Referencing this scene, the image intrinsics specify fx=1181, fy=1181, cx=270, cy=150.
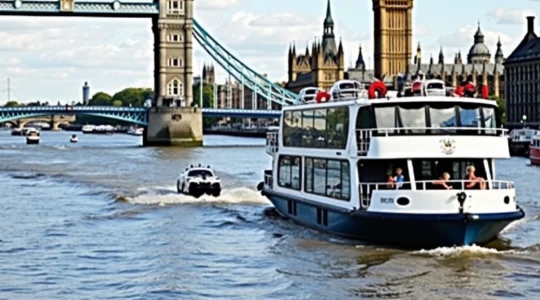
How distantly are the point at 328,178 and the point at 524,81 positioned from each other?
88.6 meters

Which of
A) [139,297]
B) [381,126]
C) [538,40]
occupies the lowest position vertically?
[139,297]

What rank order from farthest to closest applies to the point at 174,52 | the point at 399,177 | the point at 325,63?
the point at 325,63
the point at 174,52
the point at 399,177

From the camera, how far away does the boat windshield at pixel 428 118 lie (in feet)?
69.2

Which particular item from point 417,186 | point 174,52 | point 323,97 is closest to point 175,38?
point 174,52

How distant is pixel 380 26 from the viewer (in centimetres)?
13300

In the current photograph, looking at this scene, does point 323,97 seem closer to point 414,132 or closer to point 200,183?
point 414,132

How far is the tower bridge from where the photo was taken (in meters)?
94.4

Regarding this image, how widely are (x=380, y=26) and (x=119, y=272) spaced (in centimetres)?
11552

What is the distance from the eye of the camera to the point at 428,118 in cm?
2119

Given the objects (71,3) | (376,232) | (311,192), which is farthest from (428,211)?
(71,3)

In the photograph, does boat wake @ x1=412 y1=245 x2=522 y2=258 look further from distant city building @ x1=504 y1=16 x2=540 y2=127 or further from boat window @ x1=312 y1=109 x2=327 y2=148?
distant city building @ x1=504 y1=16 x2=540 y2=127

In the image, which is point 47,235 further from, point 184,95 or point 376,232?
point 184,95

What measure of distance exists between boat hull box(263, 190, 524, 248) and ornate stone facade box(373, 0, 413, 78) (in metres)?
112

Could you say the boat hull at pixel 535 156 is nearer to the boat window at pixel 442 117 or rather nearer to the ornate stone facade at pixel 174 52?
the boat window at pixel 442 117
